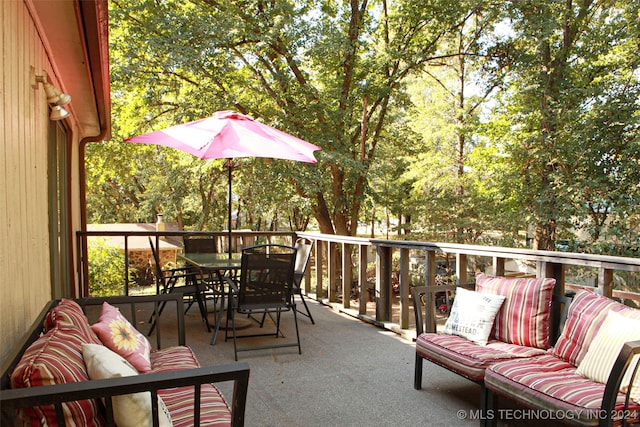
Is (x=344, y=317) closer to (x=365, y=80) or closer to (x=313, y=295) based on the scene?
(x=313, y=295)

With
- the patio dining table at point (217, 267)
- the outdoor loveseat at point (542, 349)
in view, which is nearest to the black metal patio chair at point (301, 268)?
the patio dining table at point (217, 267)

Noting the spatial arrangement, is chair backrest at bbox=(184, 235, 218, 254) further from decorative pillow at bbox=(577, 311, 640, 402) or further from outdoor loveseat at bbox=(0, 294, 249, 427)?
decorative pillow at bbox=(577, 311, 640, 402)

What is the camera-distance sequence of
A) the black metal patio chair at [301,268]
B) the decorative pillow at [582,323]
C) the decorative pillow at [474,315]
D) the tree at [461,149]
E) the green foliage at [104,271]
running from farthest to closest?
the tree at [461,149], the green foliage at [104,271], the black metal patio chair at [301,268], the decorative pillow at [474,315], the decorative pillow at [582,323]

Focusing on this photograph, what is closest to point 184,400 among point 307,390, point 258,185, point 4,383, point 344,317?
point 4,383

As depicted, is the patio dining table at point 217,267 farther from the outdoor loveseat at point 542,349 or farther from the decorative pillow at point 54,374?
the decorative pillow at point 54,374

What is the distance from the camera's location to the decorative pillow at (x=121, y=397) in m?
1.40


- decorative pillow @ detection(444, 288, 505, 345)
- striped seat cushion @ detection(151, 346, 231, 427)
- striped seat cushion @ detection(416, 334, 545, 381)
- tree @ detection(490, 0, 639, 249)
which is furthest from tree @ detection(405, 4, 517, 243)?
striped seat cushion @ detection(151, 346, 231, 427)

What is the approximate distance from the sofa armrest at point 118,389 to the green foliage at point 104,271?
6037 mm

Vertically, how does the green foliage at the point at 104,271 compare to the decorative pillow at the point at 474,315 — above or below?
below

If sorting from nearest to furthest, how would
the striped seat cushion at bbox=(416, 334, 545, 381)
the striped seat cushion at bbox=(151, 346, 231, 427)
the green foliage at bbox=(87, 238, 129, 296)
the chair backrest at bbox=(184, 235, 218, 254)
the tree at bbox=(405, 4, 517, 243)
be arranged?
the striped seat cushion at bbox=(151, 346, 231, 427), the striped seat cushion at bbox=(416, 334, 545, 381), the chair backrest at bbox=(184, 235, 218, 254), the green foliage at bbox=(87, 238, 129, 296), the tree at bbox=(405, 4, 517, 243)

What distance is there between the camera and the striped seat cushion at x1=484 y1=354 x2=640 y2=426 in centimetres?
189

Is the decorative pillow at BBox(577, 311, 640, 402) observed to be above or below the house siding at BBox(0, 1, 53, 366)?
below

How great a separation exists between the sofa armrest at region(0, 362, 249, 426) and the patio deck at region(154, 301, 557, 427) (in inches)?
46.3

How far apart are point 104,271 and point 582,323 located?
6689mm
